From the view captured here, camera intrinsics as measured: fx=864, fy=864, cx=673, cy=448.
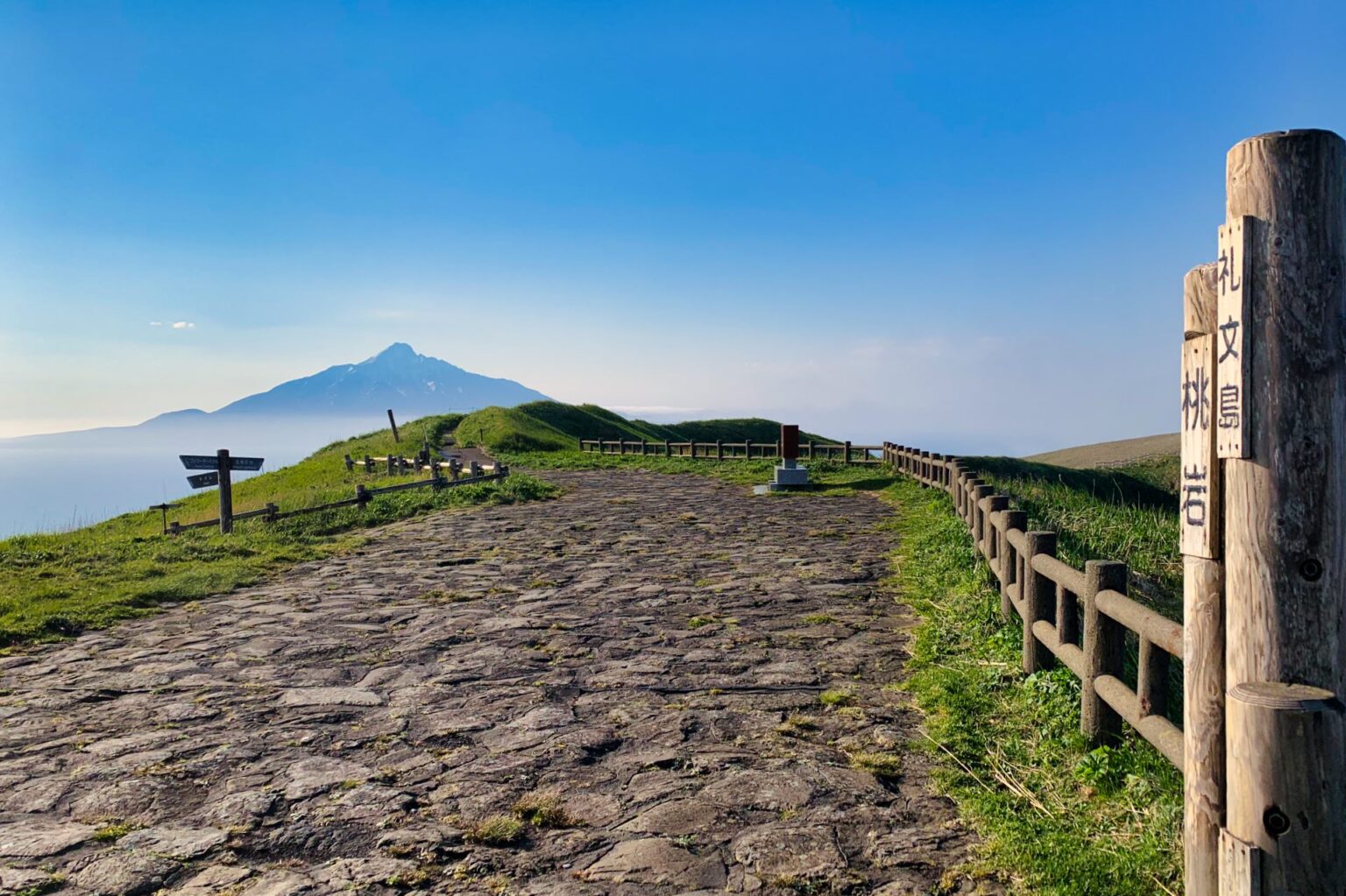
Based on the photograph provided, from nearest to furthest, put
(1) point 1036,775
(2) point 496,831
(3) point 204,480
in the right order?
(2) point 496,831, (1) point 1036,775, (3) point 204,480

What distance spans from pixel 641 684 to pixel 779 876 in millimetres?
2991

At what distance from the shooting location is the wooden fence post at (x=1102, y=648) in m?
5.20

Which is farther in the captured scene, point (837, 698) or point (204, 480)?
point (204, 480)

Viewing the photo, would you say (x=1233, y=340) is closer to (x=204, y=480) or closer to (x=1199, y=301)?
(x=1199, y=301)

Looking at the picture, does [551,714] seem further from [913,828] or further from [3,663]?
[3,663]

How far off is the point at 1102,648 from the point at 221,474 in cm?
1628

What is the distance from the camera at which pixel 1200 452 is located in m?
3.26

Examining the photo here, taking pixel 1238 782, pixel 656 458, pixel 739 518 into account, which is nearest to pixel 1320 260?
pixel 1238 782

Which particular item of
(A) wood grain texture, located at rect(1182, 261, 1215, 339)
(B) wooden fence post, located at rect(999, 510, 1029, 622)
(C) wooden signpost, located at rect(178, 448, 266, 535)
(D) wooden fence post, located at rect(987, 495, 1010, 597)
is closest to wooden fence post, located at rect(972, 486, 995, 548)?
(D) wooden fence post, located at rect(987, 495, 1010, 597)

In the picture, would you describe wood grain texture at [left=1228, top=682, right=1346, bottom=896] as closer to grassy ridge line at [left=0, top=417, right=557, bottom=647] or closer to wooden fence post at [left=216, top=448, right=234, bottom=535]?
grassy ridge line at [left=0, top=417, right=557, bottom=647]

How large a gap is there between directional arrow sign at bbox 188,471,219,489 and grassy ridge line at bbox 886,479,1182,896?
1395cm

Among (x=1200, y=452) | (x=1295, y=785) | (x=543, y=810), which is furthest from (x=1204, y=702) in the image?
(x=543, y=810)

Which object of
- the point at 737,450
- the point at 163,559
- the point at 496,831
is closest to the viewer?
the point at 496,831

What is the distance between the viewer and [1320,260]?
2936mm
